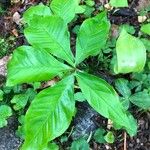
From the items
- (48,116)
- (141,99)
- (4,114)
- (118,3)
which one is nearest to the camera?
(48,116)

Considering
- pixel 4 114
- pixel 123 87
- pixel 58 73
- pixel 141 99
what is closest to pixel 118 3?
pixel 123 87

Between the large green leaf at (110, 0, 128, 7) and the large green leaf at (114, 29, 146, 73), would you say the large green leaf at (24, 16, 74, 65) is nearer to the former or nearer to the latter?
the large green leaf at (114, 29, 146, 73)

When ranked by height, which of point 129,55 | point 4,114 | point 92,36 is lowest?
point 4,114

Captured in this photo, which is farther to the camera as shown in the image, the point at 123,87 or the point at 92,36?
the point at 123,87

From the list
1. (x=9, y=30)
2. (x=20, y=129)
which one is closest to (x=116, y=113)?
(x=20, y=129)

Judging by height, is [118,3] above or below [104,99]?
above

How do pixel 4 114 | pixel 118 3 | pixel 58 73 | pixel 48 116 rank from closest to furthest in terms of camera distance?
pixel 48 116
pixel 58 73
pixel 4 114
pixel 118 3

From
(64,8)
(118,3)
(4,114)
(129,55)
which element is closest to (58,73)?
(129,55)

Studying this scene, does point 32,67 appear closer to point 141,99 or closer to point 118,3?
point 141,99

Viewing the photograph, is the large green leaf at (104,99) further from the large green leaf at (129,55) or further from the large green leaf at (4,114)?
the large green leaf at (4,114)
